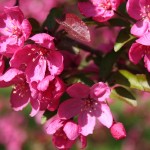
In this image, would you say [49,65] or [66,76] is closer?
[49,65]

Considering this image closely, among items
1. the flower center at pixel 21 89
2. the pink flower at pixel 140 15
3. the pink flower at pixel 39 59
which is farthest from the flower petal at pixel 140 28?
the flower center at pixel 21 89

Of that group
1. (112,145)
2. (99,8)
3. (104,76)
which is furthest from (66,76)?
(112,145)

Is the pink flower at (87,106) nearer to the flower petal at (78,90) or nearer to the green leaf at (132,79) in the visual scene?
the flower petal at (78,90)

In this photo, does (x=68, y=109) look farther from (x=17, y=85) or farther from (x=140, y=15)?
(x=140, y=15)

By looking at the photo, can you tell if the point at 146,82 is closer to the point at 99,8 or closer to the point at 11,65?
the point at 99,8

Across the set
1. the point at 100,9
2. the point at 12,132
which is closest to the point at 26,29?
the point at 100,9

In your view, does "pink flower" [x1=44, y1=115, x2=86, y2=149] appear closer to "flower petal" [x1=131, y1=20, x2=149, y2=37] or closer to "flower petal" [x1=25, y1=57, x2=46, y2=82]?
"flower petal" [x1=25, y1=57, x2=46, y2=82]

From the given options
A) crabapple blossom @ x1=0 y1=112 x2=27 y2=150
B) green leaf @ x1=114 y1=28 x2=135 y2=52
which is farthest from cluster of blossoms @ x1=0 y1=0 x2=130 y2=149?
crabapple blossom @ x1=0 y1=112 x2=27 y2=150
